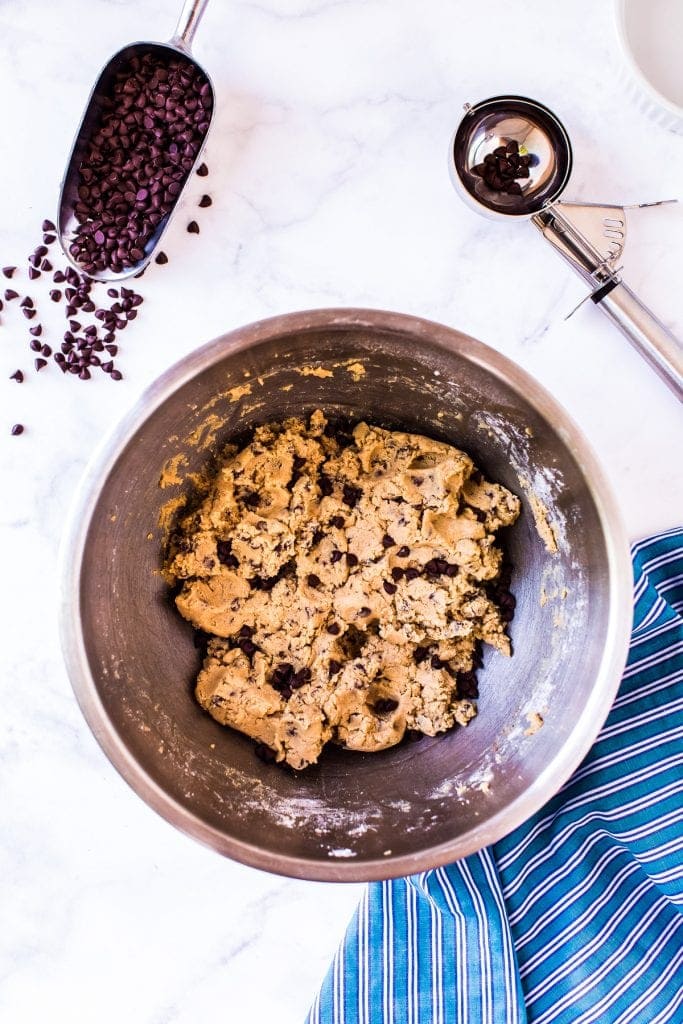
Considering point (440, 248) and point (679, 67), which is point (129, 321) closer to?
point (440, 248)

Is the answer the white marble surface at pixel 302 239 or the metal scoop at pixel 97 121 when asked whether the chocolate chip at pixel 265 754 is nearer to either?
the white marble surface at pixel 302 239

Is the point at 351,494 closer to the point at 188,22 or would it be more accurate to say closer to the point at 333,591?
the point at 333,591

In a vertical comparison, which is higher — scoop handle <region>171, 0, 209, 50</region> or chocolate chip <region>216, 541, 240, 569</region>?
scoop handle <region>171, 0, 209, 50</region>

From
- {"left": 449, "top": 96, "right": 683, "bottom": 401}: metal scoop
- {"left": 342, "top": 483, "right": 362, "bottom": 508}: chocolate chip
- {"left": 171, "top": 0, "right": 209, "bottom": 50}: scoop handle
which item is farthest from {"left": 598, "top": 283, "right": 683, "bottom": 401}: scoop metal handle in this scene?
{"left": 171, "top": 0, "right": 209, "bottom": 50}: scoop handle

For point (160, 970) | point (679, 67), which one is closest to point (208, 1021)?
point (160, 970)

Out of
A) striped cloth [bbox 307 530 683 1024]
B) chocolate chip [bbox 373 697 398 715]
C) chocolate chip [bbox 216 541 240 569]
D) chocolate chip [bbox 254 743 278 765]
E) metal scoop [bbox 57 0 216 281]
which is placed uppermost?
metal scoop [bbox 57 0 216 281]

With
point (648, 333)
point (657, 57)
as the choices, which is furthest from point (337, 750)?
point (657, 57)

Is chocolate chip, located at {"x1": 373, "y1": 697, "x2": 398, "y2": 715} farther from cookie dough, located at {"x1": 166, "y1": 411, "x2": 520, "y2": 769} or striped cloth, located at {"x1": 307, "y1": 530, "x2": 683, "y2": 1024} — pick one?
striped cloth, located at {"x1": 307, "y1": 530, "x2": 683, "y2": 1024}
